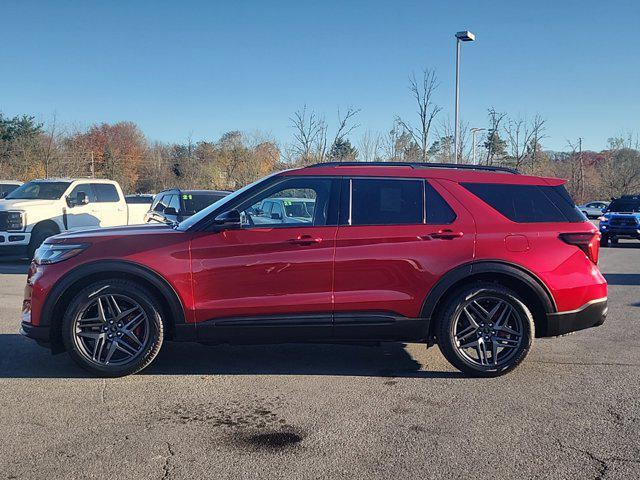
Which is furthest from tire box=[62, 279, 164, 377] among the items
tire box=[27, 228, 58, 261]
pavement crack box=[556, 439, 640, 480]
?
tire box=[27, 228, 58, 261]

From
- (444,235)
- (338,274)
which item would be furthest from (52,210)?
(444,235)

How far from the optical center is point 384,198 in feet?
17.1

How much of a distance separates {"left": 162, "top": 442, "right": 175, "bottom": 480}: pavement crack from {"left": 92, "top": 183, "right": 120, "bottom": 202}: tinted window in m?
12.0

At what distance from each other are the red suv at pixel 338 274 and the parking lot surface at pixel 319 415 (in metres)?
0.37

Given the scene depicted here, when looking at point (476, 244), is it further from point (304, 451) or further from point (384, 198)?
point (304, 451)

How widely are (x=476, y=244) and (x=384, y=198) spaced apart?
0.91 m

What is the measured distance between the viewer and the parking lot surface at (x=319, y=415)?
11.5ft

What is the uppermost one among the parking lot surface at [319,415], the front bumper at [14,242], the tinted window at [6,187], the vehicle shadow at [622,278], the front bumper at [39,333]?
the tinted window at [6,187]

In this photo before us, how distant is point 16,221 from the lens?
42.2 feet

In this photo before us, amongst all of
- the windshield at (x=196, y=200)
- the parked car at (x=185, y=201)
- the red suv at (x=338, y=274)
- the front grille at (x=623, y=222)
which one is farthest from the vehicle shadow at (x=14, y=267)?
the front grille at (x=623, y=222)

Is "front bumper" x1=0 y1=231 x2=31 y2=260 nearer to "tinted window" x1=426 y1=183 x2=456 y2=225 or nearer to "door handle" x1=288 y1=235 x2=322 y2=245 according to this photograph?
"door handle" x1=288 y1=235 x2=322 y2=245

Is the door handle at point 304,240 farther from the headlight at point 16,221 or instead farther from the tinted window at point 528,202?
the headlight at point 16,221

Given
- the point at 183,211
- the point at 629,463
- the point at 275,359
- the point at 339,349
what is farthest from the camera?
the point at 183,211

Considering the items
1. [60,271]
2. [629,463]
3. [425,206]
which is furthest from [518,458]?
[60,271]
